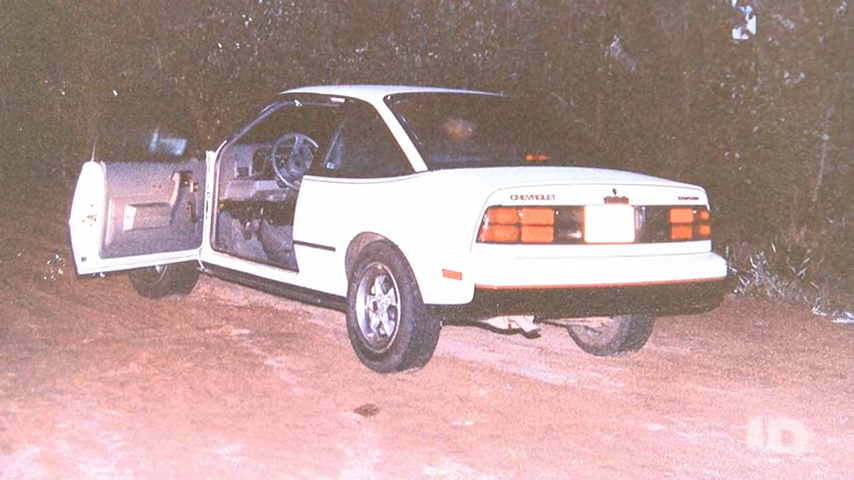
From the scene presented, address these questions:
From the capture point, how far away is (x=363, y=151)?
7.02 m

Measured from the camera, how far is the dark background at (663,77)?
10.0 meters

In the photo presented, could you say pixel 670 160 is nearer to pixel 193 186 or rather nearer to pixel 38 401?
pixel 193 186

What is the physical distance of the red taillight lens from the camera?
19.8 feet

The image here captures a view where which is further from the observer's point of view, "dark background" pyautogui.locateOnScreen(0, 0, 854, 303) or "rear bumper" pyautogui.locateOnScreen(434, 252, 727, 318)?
"dark background" pyautogui.locateOnScreen(0, 0, 854, 303)

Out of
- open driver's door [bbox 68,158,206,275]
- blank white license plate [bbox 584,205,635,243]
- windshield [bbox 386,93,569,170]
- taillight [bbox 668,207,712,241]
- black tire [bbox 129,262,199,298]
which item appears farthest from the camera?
black tire [bbox 129,262,199,298]

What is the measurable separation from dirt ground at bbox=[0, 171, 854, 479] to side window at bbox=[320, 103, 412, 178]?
1145 mm

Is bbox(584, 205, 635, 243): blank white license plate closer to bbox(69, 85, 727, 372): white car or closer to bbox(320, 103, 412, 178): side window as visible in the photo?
bbox(69, 85, 727, 372): white car

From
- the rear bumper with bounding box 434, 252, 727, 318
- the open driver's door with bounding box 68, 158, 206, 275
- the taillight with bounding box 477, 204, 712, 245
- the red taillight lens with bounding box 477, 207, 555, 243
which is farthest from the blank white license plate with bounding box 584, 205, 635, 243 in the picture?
the open driver's door with bounding box 68, 158, 206, 275

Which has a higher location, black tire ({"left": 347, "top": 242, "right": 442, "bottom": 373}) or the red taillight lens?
the red taillight lens

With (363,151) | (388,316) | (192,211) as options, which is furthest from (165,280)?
(388,316)

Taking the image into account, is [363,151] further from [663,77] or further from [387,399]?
[663,77]

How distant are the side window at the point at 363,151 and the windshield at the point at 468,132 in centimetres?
13

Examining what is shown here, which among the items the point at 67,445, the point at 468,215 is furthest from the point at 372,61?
the point at 67,445

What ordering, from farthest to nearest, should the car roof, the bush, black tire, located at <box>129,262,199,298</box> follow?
the bush, black tire, located at <box>129,262,199,298</box>, the car roof
